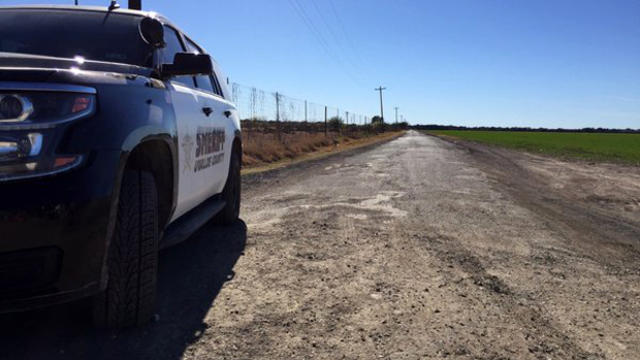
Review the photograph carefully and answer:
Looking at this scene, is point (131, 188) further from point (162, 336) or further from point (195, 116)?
point (195, 116)

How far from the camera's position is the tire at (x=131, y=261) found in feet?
8.18

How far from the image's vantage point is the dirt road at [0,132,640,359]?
8.39 feet

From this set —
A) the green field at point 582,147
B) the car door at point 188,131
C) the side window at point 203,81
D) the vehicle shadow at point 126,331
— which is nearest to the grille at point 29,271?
the vehicle shadow at point 126,331

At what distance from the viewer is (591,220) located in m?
6.47

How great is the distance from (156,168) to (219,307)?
983 mm

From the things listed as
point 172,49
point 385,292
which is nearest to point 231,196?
point 172,49

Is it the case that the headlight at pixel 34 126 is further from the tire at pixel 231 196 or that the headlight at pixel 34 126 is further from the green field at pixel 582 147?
the green field at pixel 582 147

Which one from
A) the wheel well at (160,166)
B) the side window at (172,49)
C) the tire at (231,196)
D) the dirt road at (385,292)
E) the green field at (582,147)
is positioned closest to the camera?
the dirt road at (385,292)

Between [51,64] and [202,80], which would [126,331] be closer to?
[51,64]

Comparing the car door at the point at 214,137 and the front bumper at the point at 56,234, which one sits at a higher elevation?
the car door at the point at 214,137

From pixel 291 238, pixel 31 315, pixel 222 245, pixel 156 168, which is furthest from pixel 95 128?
pixel 291 238

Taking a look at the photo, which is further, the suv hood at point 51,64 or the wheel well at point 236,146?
the wheel well at point 236,146

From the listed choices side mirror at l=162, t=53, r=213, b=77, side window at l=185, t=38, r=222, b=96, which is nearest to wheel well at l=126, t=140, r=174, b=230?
side mirror at l=162, t=53, r=213, b=77

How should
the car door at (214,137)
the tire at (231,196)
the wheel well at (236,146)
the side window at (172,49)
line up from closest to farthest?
the side window at (172,49), the car door at (214,137), the tire at (231,196), the wheel well at (236,146)
